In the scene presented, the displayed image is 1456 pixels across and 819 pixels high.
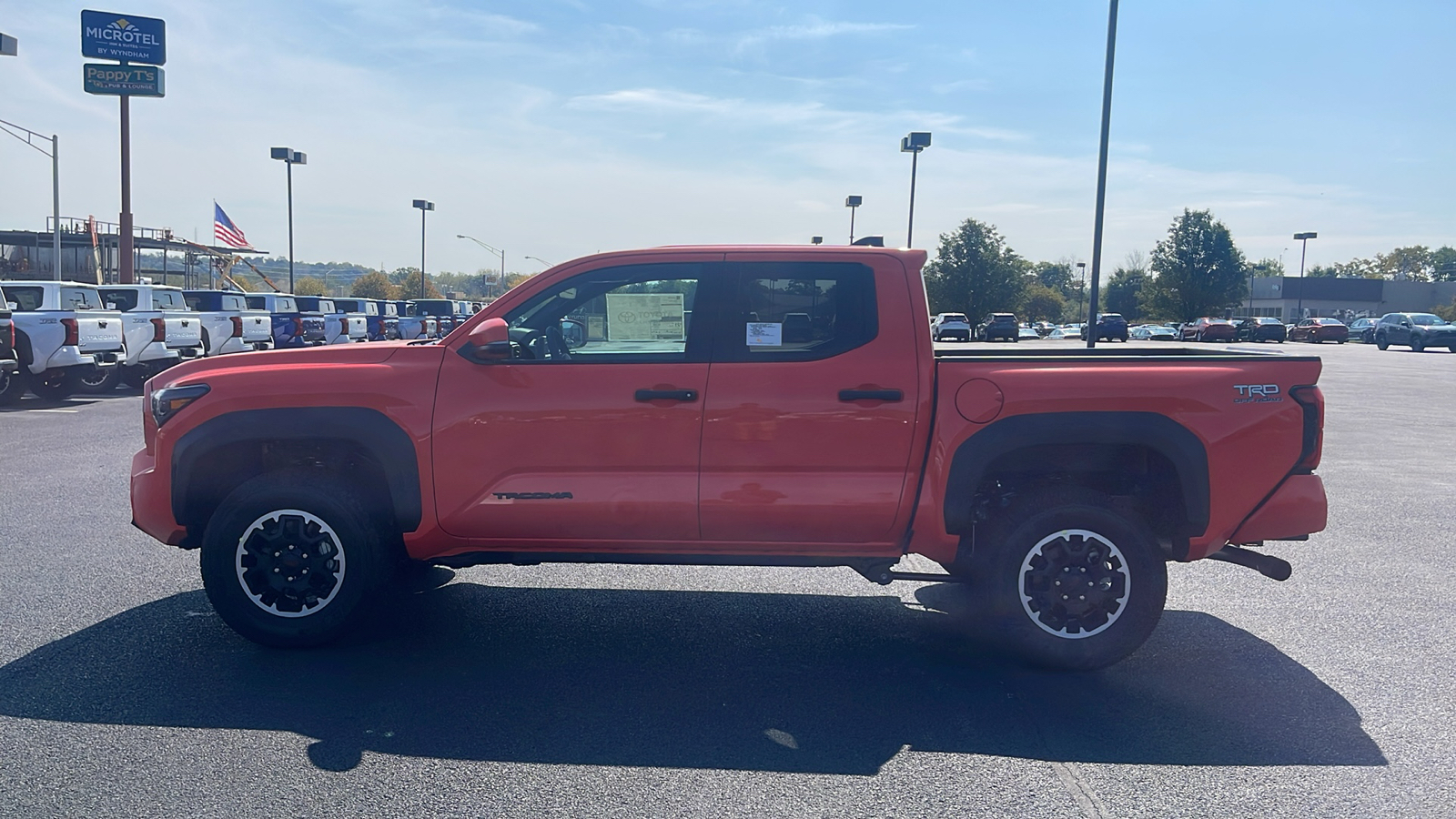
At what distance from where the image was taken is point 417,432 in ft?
16.1

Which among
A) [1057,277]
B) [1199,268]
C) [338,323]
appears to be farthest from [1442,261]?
[338,323]

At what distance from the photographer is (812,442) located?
4.83 metres

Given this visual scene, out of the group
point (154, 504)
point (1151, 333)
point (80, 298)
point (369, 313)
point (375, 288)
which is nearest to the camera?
point (154, 504)

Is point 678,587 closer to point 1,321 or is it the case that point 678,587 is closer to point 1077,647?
point 1077,647

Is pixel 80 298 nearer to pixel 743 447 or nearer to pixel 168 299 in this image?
pixel 168 299

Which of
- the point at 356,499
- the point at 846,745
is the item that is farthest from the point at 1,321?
the point at 846,745

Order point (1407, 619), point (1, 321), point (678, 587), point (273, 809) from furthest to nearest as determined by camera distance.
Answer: point (1, 321), point (678, 587), point (1407, 619), point (273, 809)

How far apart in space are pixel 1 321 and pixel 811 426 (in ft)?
46.6

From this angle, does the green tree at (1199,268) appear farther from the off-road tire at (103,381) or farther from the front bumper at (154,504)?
the front bumper at (154,504)

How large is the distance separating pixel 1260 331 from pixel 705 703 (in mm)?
58002

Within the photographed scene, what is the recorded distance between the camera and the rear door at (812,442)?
4.82 m

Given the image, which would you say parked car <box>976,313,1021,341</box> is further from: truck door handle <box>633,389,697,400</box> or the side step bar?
truck door handle <box>633,389,697,400</box>

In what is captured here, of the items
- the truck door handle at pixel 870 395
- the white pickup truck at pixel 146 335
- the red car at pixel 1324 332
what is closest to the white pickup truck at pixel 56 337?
the white pickup truck at pixel 146 335

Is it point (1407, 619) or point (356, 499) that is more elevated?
point (356, 499)
